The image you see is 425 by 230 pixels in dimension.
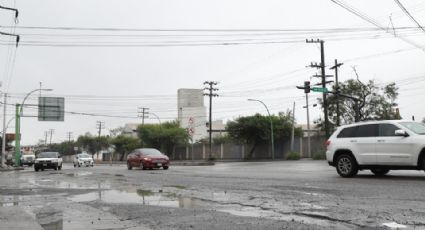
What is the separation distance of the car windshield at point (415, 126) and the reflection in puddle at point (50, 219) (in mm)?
10628

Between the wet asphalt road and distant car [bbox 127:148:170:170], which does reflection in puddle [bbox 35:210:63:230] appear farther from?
distant car [bbox 127:148:170:170]

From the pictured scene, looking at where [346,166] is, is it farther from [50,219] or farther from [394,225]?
[50,219]

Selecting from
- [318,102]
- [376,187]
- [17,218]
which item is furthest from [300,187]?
[318,102]

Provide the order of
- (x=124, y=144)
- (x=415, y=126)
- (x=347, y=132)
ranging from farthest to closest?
1. (x=124, y=144)
2. (x=347, y=132)
3. (x=415, y=126)

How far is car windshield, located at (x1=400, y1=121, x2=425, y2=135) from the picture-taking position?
14484mm

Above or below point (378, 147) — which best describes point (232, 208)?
below

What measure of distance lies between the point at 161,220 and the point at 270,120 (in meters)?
53.0

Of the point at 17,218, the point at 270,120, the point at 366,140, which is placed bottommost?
the point at 17,218

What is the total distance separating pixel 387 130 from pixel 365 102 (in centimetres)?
3997

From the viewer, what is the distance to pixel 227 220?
7.49 m

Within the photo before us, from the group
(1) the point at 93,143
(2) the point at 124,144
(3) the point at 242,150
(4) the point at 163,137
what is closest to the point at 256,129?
(3) the point at 242,150

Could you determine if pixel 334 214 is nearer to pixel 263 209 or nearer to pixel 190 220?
pixel 263 209

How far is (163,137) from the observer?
78750 millimetres

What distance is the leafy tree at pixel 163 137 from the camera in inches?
3103
